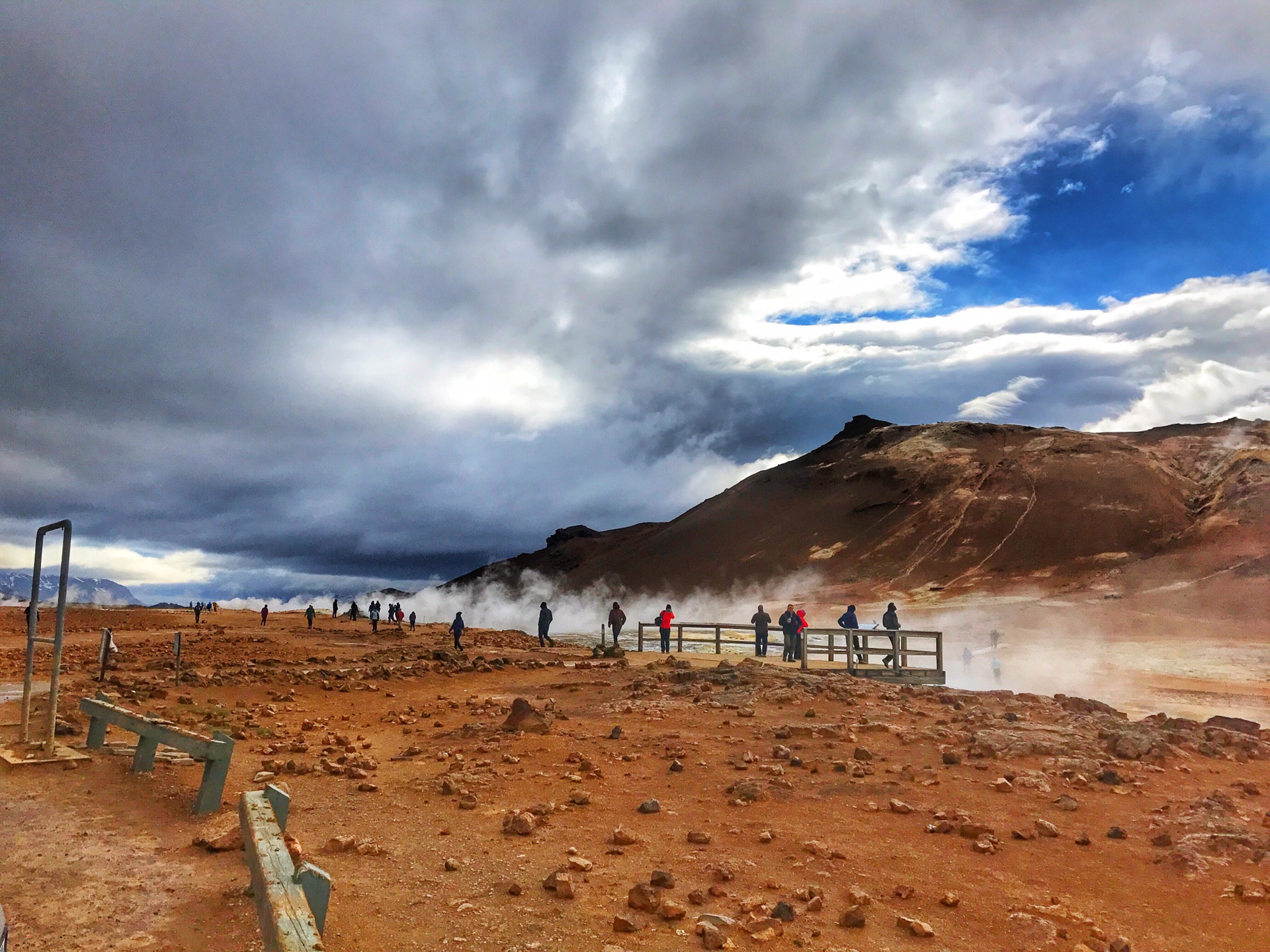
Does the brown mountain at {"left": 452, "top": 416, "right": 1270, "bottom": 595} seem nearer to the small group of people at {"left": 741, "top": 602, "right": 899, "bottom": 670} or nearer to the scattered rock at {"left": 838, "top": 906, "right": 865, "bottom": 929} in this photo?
the small group of people at {"left": 741, "top": 602, "right": 899, "bottom": 670}

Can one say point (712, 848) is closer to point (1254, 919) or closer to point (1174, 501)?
point (1254, 919)

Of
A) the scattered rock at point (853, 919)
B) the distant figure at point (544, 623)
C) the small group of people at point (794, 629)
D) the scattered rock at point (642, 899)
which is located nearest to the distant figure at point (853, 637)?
the small group of people at point (794, 629)

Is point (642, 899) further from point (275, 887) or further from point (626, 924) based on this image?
point (275, 887)

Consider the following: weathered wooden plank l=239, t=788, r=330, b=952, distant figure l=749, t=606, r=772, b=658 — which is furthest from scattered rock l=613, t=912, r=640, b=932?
distant figure l=749, t=606, r=772, b=658

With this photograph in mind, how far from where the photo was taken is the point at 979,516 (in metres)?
103

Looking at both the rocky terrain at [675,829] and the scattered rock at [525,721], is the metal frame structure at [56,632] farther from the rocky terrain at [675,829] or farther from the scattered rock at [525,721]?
the scattered rock at [525,721]

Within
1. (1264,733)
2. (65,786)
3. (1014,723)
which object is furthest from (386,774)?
(1264,733)

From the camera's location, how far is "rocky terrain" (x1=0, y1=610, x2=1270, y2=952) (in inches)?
232

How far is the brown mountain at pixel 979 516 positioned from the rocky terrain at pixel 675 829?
6691cm

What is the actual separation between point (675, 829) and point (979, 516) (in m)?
104

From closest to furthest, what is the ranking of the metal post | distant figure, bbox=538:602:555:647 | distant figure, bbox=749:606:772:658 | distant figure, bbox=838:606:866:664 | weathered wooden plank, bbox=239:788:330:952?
weathered wooden plank, bbox=239:788:330:952 → the metal post → distant figure, bbox=838:606:866:664 → distant figure, bbox=749:606:772:658 → distant figure, bbox=538:602:555:647

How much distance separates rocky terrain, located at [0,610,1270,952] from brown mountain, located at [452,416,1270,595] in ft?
220

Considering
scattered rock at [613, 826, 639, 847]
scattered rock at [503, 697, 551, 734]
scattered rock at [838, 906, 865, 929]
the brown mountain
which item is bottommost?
scattered rock at [838, 906, 865, 929]

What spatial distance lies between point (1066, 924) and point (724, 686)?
12.4 m
